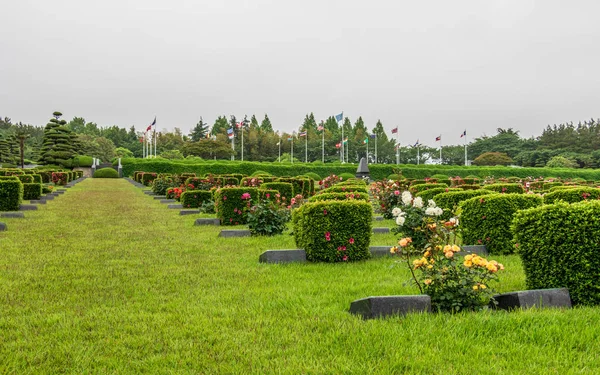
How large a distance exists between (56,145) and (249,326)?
4915 cm

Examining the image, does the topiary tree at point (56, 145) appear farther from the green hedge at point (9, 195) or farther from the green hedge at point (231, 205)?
the green hedge at point (231, 205)

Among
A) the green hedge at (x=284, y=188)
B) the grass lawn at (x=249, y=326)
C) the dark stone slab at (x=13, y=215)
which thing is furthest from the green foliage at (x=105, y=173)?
the grass lawn at (x=249, y=326)

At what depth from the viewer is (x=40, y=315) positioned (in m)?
3.71

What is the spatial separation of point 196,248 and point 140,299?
2903mm

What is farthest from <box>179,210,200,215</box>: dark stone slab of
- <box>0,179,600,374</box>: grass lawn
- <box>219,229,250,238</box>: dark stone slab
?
<box>0,179,600,374</box>: grass lawn

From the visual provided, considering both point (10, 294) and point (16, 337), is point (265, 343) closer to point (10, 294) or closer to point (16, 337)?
point (16, 337)

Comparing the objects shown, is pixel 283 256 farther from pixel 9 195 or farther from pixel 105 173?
pixel 105 173

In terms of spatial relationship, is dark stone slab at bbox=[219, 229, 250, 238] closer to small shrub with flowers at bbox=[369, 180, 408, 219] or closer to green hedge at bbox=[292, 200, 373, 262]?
green hedge at bbox=[292, 200, 373, 262]

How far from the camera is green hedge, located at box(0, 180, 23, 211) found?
11852mm

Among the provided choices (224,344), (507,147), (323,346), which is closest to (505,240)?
(323,346)

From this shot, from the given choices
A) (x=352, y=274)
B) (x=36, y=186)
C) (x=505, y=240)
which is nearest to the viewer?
(x=352, y=274)

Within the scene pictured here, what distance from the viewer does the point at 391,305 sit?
11.9 feet

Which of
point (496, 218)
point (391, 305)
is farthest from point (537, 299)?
point (496, 218)

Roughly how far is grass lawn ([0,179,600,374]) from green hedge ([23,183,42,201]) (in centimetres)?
1184
